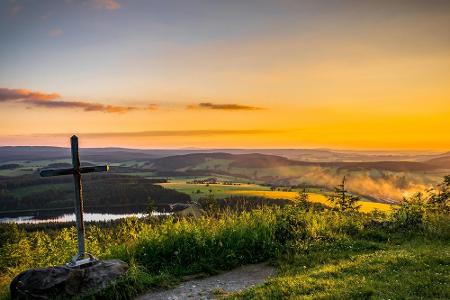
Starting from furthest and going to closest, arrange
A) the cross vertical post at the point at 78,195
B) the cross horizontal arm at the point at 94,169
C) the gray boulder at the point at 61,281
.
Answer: the cross horizontal arm at the point at 94,169, the cross vertical post at the point at 78,195, the gray boulder at the point at 61,281

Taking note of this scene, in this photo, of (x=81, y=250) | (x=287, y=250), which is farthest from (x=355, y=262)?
(x=81, y=250)

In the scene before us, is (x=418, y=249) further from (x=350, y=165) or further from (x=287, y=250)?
(x=350, y=165)

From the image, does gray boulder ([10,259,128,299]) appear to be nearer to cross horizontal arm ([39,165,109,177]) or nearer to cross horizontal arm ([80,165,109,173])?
cross horizontal arm ([39,165,109,177])

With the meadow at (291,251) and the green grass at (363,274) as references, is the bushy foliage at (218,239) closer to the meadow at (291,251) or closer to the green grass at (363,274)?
the meadow at (291,251)

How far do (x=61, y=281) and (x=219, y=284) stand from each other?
4.20 m

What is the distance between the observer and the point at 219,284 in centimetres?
1074

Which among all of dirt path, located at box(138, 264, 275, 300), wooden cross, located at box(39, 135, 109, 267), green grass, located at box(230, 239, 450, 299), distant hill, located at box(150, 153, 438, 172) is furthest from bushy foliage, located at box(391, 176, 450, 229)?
distant hill, located at box(150, 153, 438, 172)

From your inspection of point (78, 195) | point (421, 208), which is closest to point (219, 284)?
point (78, 195)

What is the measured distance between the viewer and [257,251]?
1305 centimetres

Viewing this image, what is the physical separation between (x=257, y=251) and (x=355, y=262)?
10.7 ft

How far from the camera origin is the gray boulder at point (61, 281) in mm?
9516

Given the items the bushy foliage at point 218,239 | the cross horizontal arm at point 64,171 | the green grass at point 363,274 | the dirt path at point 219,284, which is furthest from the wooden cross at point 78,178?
the green grass at point 363,274

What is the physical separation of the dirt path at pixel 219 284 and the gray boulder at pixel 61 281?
116 cm

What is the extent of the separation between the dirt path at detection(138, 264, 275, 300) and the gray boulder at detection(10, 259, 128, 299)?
116cm
